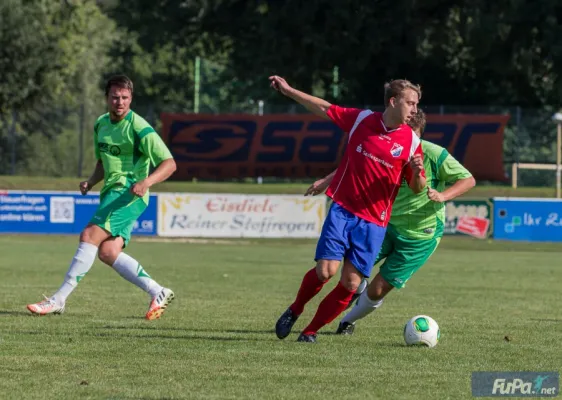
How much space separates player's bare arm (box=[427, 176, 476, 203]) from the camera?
8.62m

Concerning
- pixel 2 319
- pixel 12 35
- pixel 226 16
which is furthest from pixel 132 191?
pixel 12 35

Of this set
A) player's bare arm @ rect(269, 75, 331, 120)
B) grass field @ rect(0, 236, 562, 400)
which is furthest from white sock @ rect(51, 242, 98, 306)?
player's bare arm @ rect(269, 75, 331, 120)

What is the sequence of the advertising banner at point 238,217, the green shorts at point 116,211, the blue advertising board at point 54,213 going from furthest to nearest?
the blue advertising board at point 54,213, the advertising banner at point 238,217, the green shorts at point 116,211

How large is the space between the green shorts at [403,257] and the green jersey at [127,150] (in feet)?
7.00

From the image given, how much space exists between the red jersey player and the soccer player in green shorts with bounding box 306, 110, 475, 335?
0.87m

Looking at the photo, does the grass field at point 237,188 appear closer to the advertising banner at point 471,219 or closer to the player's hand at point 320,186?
the advertising banner at point 471,219

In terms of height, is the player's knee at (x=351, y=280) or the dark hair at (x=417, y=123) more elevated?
the dark hair at (x=417, y=123)

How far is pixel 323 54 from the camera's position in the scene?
42.6 metres

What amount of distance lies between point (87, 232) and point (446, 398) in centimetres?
484

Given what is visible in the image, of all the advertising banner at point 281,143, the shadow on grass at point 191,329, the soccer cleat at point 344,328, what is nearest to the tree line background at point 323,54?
the advertising banner at point 281,143

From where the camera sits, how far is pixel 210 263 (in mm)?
20266

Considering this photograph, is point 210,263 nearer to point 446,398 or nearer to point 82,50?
point 446,398

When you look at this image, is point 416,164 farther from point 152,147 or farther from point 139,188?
point 152,147

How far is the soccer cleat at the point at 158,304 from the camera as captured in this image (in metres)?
10.5
